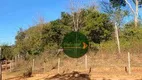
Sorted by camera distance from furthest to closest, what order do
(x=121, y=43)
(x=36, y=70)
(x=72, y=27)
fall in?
(x=72, y=27) < (x=121, y=43) < (x=36, y=70)

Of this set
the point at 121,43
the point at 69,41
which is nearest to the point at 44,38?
the point at 121,43

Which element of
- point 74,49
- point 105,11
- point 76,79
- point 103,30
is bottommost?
point 76,79

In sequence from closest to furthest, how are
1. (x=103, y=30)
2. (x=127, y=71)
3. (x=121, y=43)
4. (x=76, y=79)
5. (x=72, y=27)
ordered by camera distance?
1. (x=76, y=79)
2. (x=127, y=71)
3. (x=121, y=43)
4. (x=103, y=30)
5. (x=72, y=27)

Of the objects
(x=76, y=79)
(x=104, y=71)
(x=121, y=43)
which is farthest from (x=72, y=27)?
(x=76, y=79)

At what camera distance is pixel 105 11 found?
103 ft

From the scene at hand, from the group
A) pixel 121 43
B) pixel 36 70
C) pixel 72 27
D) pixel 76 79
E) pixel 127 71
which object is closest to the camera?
pixel 76 79

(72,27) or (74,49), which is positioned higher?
(72,27)

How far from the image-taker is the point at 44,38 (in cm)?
2980

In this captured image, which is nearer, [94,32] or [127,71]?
[127,71]

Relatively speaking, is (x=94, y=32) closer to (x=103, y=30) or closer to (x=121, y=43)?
(x=103, y=30)

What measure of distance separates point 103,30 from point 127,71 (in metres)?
9.86

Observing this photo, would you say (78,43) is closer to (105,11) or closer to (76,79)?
(76,79)

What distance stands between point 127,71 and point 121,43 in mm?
7078

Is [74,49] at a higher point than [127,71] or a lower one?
higher
